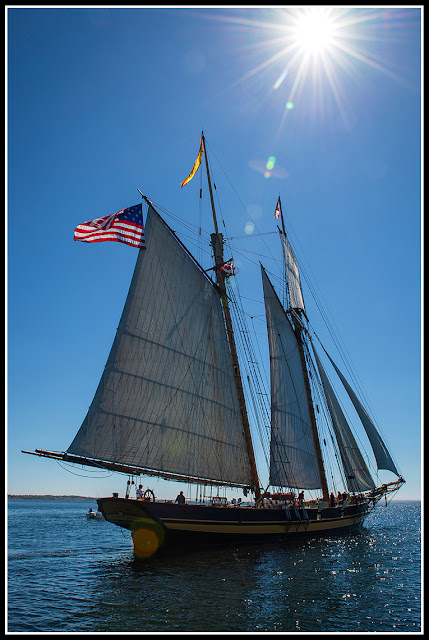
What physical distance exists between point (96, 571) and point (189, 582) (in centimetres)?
744

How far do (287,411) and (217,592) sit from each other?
2335cm

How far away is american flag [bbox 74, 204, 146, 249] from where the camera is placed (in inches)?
1009

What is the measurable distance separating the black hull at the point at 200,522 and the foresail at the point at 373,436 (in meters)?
12.3

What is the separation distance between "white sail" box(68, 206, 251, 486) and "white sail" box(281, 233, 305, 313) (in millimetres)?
16081

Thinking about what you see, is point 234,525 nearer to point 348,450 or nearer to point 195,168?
point 348,450

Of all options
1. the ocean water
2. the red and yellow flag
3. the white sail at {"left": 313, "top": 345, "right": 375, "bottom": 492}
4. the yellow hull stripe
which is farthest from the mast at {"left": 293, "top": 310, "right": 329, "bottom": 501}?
the red and yellow flag

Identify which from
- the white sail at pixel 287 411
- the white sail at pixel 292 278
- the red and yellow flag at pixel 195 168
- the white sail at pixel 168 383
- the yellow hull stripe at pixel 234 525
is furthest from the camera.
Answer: the white sail at pixel 292 278

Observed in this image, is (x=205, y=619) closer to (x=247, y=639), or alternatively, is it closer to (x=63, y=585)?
(x=247, y=639)

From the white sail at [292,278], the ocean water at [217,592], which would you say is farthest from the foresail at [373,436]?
the ocean water at [217,592]

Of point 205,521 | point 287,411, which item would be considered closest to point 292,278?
point 287,411

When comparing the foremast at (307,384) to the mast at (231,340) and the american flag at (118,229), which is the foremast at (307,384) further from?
the american flag at (118,229)

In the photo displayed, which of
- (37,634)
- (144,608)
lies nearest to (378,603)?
(144,608)

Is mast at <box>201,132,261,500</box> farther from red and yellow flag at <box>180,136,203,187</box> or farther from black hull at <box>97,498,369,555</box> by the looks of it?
black hull at <box>97,498,369,555</box>

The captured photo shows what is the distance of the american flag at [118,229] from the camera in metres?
25.6
